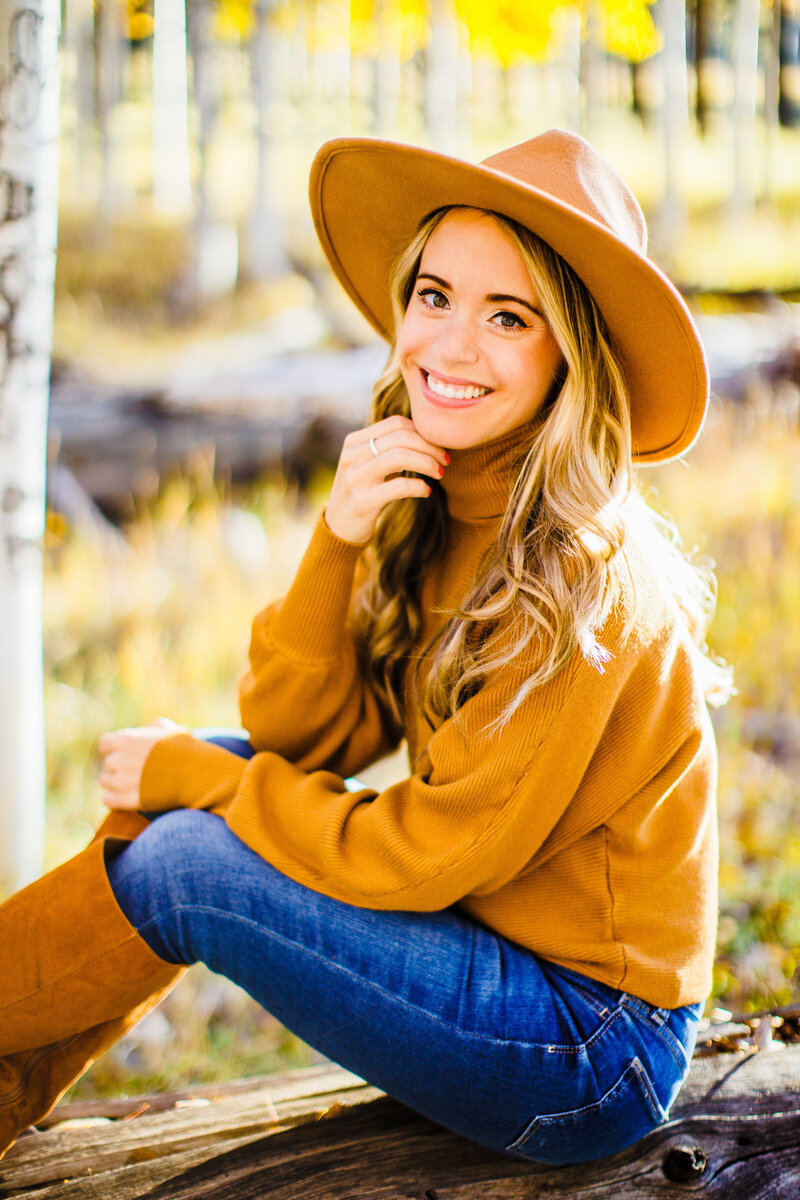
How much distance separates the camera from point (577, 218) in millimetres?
1347

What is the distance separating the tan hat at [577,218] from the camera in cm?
141

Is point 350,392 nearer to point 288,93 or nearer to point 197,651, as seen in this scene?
point 197,651

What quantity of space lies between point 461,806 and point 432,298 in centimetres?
89

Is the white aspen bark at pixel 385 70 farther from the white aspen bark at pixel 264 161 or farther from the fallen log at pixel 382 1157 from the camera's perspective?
the fallen log at pixel 382 1157

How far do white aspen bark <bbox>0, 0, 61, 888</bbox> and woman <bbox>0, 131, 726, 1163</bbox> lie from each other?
77 cm

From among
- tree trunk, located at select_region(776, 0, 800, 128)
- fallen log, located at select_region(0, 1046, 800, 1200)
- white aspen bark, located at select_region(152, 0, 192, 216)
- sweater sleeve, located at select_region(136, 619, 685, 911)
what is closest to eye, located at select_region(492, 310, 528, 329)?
sweater sleeve, located at select_region(136, 619, 685, 911)

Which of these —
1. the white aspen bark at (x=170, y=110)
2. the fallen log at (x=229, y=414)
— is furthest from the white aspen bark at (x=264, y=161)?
the fallen log at (x=229, y=414)

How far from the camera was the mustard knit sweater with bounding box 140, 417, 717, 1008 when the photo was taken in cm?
133

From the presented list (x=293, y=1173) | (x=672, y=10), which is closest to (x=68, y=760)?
(x=293, y=1173)

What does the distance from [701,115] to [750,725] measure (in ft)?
57.5

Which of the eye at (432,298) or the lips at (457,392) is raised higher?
the eye at (432,298)

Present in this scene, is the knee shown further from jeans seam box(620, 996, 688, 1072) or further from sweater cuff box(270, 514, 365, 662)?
jeans seam box(620, 996, 688, 1072)

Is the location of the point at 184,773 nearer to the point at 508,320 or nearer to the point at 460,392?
the point at 460,392

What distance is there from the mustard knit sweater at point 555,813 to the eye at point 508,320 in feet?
0.60
